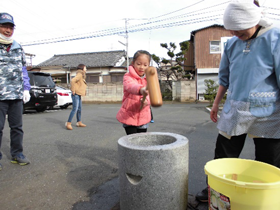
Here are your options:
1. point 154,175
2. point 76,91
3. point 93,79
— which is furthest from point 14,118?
point 93,79

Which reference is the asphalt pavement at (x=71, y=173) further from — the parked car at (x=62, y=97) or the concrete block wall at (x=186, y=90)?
the concrete block wall at (x=186, y=90)

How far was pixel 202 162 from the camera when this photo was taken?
3.13 meters

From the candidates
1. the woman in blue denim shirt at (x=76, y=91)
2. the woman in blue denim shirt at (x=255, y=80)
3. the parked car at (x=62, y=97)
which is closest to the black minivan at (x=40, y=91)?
the parked car at (x=62, y=97)

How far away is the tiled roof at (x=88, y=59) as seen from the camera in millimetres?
21962

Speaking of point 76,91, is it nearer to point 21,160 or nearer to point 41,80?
point 21,160

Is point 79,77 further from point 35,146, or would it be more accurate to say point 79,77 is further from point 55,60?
point 55,60

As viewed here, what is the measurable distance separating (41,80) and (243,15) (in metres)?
9.43

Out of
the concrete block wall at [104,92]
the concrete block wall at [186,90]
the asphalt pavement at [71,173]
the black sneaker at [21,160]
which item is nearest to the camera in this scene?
the asphalt pavement at [71,173]

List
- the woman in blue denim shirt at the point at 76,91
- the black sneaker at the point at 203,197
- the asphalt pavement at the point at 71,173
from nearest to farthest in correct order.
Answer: the black sneaker at the point at 203,197 < the asphalt pavement at the point at 71,173 < the woman in blue denim shirt at the point at 76,91

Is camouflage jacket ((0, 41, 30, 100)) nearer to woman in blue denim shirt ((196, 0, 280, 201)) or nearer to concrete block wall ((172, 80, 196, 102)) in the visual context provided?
woman in blue denim shirt ((196, 0, 280, 201))

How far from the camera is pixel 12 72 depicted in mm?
2857

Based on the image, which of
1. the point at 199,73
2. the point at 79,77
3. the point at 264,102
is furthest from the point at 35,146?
the point at 199,73

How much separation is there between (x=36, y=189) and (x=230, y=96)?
231 cm

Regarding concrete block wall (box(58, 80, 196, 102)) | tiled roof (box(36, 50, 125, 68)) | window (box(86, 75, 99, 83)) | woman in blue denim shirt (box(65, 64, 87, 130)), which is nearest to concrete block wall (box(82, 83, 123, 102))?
concrete block wall (box(58, 80, 196, 102))
